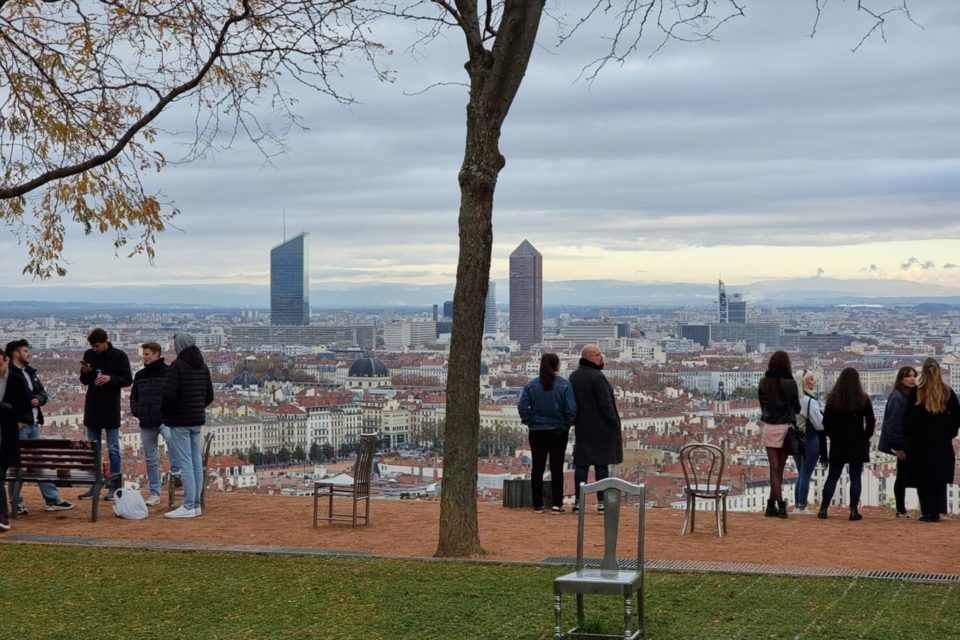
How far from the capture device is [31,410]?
13.3m

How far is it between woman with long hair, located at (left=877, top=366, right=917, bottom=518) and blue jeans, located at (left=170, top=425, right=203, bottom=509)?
7126mm

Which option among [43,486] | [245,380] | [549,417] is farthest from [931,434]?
[245,380]

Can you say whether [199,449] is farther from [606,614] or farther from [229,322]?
[229,322]

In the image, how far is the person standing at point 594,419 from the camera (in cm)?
1374

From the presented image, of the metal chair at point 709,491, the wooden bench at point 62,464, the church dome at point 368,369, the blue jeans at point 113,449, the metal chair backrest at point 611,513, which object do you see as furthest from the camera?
the church dome at point 368,369

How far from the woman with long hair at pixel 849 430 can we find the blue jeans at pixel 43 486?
8.20 metres

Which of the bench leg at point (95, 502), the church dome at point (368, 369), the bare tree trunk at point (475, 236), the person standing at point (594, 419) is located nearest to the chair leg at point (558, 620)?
the bare tree trunk at point (475, 236)

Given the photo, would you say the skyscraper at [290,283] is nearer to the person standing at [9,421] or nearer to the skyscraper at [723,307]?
the skyscraper at [723,307]

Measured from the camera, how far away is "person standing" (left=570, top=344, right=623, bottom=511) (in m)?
13.7

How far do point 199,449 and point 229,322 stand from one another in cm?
8823

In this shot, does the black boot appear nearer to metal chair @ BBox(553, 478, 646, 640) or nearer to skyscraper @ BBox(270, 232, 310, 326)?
metal chair @ BBox(553, 478, 646, 640)

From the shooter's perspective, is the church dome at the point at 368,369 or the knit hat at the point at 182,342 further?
the church dome at the point at 368,369

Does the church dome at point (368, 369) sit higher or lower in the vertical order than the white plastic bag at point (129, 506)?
lower

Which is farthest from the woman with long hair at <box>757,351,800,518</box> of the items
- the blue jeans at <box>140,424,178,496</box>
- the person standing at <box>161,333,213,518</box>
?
the blue jeans at <box>140,424,178,496</box>
